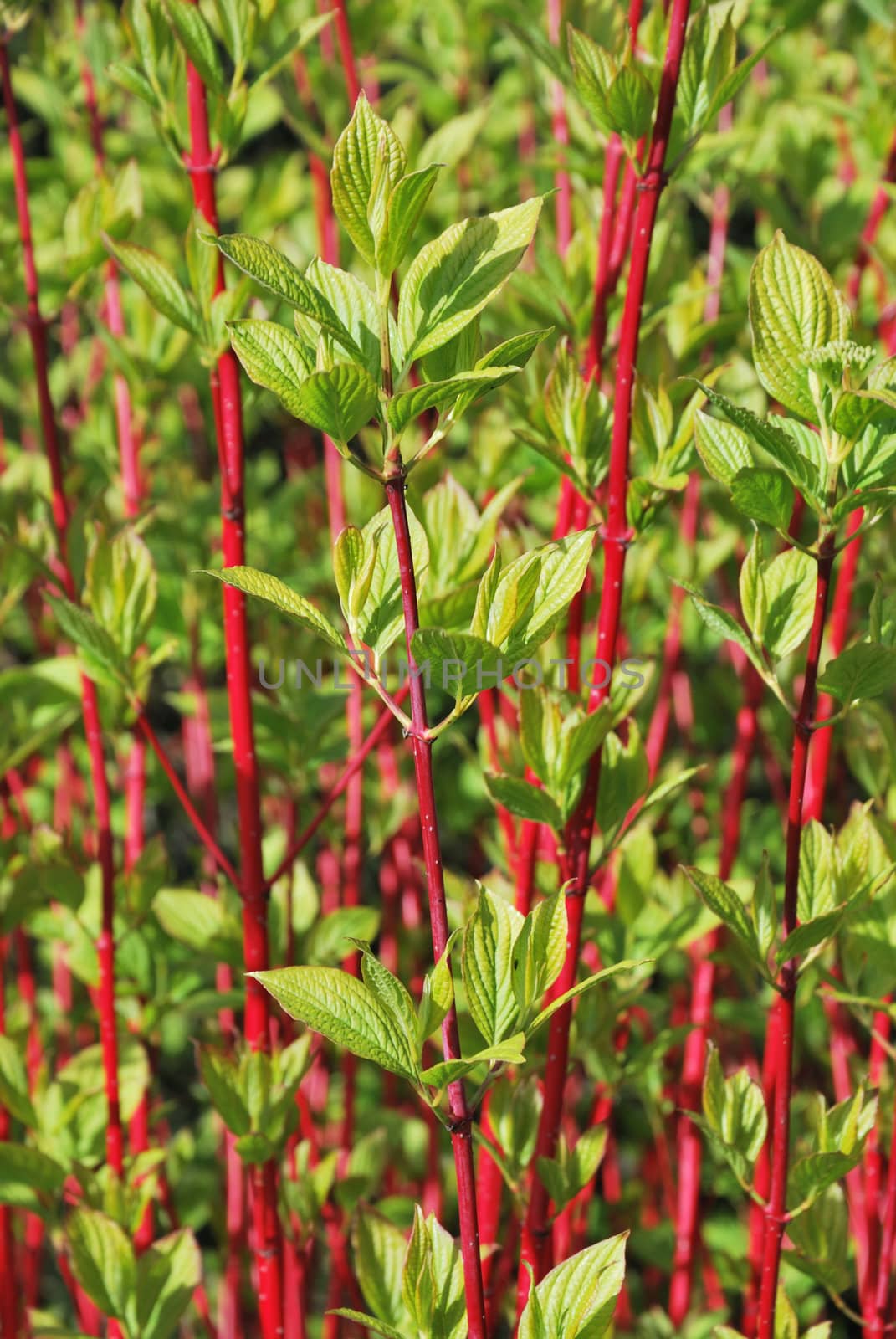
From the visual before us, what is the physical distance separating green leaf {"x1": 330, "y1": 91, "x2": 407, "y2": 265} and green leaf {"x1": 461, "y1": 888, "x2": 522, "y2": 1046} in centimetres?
23

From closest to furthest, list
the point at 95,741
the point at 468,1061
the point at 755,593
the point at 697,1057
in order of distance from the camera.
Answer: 1. the point at 468,1061
2. the point at 755,593
3. the point at 95,741
4. the point at 697,1057

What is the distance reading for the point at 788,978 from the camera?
1.66 feet

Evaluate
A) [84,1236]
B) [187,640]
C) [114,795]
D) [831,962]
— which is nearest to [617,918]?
[831,962]

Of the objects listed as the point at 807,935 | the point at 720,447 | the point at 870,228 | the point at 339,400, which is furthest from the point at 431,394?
the point at 870,228

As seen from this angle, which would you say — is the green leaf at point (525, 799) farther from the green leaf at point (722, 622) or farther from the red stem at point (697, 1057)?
the red stem at point (697, 1057)

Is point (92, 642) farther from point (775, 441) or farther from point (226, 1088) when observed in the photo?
point (775, 441)

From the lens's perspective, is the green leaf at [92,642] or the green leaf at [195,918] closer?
the green leaf at [92,642]

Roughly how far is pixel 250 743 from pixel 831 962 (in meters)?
0.47

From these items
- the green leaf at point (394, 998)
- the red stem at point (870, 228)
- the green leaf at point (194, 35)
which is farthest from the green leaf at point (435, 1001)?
the red stem at point (870, 228)

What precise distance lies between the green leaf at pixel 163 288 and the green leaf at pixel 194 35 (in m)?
0.09

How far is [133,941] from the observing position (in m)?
0.83

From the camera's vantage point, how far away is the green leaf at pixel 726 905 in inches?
19.2

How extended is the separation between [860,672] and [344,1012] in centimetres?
23

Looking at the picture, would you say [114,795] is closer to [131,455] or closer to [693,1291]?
[131,455]
